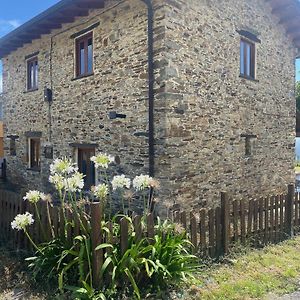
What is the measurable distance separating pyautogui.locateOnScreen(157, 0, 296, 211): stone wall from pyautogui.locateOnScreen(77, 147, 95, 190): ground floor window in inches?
116

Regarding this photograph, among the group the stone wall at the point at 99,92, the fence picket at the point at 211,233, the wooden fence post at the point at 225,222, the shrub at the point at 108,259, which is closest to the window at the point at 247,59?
the stone wall at the point at 99,92

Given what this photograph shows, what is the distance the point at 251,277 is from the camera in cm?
506

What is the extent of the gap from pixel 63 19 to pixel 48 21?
1.53 feet

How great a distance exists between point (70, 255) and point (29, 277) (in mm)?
754

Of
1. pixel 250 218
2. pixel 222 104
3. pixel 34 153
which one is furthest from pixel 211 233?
pixel 34 153

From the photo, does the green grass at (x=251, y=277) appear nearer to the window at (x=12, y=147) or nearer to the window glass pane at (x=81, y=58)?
the window glass pane at (x=81, y=58)

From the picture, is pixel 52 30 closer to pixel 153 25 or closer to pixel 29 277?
pixel 153 25

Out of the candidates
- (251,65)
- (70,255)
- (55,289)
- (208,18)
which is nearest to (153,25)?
(208,18)

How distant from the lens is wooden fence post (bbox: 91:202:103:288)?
164 inches

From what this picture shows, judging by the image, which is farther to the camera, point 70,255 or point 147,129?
point 147,129

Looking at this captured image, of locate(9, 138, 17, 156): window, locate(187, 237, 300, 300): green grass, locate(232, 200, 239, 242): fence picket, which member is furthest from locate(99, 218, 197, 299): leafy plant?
locate(9, 138, 17, 156): window

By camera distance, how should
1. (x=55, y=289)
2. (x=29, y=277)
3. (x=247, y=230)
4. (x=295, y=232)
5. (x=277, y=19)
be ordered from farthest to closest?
(x=277, y=19)
(x=295, y=232)
(x=247, y=230)
(x=29, y=277)
(x=55, y=289)

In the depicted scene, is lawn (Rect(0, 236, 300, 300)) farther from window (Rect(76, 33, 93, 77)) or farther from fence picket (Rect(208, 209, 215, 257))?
window (Rect(76, 33, 93, 77))

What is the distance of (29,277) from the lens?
4.69 m
